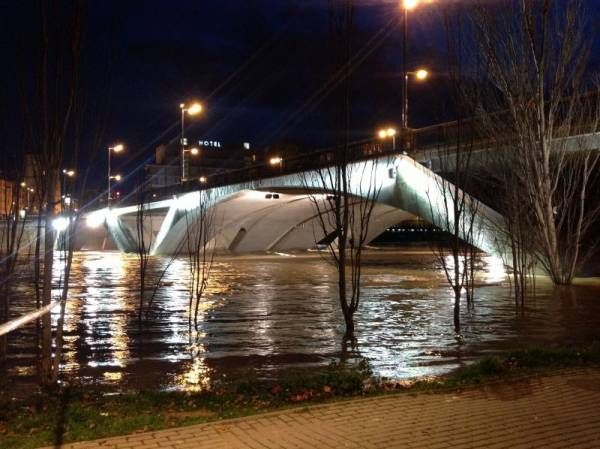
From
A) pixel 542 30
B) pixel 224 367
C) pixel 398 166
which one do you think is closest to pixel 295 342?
pixel 224 367

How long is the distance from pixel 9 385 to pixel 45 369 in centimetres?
158

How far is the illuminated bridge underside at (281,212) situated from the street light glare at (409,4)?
618 centimetres

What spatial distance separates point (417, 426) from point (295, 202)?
53.3 m

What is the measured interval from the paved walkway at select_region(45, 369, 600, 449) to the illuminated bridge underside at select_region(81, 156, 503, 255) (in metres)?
14.4

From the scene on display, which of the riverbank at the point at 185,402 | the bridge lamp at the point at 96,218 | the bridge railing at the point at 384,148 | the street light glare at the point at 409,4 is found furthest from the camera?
the bridge lamp at the point at 96,218

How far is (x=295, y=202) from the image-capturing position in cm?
5956

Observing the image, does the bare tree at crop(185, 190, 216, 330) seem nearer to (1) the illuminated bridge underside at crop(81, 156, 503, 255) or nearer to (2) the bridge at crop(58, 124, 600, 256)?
(2) the bridge at crop(58, 124, 600, 256)

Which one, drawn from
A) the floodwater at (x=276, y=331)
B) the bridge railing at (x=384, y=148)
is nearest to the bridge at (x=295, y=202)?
the bridge railing at (x=384, y=148)

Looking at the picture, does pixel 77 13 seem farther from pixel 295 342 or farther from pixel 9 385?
pixel 295 342

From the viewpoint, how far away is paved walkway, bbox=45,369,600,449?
5875 mm

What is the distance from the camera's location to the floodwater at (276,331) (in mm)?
11328

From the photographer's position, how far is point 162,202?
59938 millimetres

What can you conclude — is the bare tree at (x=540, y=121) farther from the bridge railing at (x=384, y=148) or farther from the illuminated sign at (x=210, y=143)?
the illuminated sign at (x=210, y=143)

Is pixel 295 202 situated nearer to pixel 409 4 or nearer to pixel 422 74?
pixel 422 74
